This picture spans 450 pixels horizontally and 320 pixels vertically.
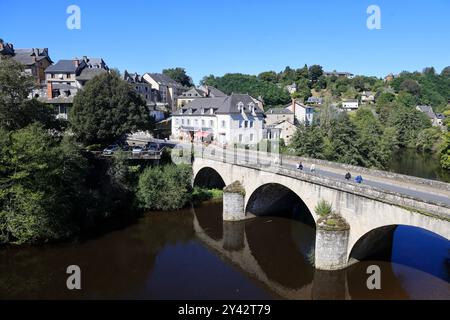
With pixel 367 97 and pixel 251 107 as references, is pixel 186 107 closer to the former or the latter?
pixel 251 107

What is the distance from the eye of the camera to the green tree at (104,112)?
4041cm

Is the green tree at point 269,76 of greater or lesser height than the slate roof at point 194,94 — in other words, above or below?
above

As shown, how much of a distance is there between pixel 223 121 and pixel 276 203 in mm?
24479

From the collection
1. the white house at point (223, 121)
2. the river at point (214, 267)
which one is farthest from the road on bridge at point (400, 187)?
the white house at point (223, 121)

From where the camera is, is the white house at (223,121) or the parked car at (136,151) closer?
the parked car at (136,151)

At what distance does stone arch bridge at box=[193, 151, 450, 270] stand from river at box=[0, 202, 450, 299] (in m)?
1.78

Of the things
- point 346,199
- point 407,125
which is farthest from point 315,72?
point 346,199

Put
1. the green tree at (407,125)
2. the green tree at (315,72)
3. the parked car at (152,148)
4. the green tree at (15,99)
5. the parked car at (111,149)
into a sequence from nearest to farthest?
the green tree at (15,99)
the parked car at (111,149)
the parked car at (152,148)
the green tree at (407,125)
the green tree at (315,72)

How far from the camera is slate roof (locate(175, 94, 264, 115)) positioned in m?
58.7

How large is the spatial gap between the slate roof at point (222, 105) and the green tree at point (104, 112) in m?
19.3

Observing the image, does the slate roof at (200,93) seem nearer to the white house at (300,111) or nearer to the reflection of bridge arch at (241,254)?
the white house at (300,111)

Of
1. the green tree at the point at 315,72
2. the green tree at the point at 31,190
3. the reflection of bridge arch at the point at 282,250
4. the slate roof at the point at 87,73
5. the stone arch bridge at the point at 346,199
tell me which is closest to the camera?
the stone arch bridge at the point at 346,199

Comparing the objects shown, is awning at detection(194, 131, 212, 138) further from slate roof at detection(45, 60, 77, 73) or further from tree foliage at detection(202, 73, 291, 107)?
tree foliage at detection(202, 73, 291, 107)
